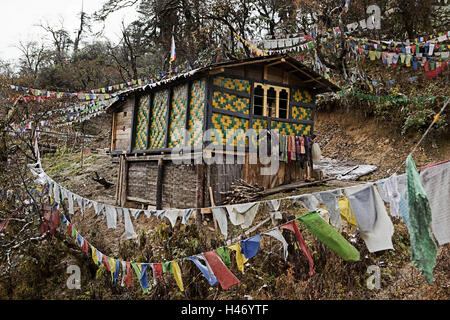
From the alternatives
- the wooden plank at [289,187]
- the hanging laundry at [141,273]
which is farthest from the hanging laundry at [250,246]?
the wooden plank at [289,187]

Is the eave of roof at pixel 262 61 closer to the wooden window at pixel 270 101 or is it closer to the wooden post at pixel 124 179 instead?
the wooden window at pixel 270 101

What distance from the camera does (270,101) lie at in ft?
38.0

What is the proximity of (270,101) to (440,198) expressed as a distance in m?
8.15

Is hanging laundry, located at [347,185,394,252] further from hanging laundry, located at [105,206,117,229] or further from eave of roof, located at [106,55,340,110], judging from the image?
eave of roof, located at [106,55,340,110]

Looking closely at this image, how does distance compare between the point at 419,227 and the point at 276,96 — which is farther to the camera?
the point at 276,96

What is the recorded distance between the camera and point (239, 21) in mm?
20000

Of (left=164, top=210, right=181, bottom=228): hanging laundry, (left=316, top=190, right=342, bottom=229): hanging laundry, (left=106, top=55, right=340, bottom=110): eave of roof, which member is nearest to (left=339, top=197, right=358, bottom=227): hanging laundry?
(left=316, top=190, right=342, bottom=229): hanging laundry

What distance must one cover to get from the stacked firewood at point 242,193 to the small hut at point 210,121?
0.21 meters

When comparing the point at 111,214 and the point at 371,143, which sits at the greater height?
the point at 371,143

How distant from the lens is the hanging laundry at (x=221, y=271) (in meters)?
4.94

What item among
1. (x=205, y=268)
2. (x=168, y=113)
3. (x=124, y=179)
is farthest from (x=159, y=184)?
(x=205, y=268)
